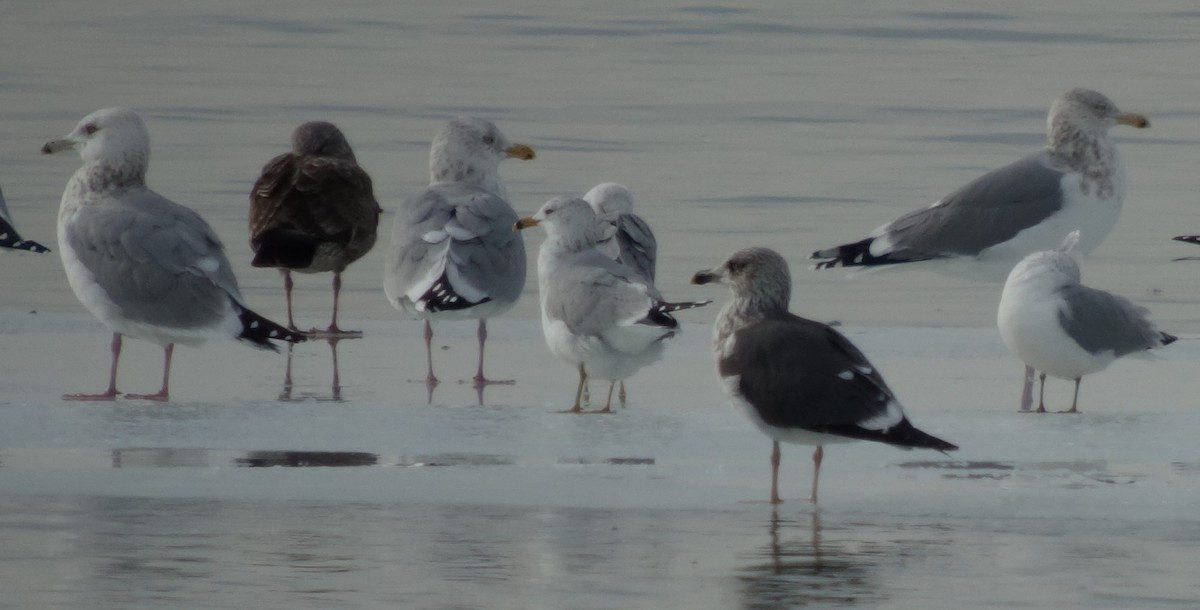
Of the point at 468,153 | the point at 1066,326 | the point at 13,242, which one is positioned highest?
the point at 468,153

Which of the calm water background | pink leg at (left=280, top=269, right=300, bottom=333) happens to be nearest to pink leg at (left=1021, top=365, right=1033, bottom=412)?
the calm water background

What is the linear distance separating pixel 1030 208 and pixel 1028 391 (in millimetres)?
1668

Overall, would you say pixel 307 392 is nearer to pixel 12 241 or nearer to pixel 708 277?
pixel 708 277

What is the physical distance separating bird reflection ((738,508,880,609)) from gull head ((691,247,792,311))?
126cm

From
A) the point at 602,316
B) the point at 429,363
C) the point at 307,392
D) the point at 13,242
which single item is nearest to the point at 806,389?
the point at 602,316

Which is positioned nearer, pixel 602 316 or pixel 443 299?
pixel 602 316

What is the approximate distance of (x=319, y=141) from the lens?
39.0ft

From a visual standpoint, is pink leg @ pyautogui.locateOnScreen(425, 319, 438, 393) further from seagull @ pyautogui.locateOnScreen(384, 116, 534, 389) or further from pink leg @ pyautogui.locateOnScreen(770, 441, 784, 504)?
pink leg @ pyautogui.locateOnScreen(770, 441, 784, 504)

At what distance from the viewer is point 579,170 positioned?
17812 millimetres

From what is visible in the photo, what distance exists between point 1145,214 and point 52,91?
43.1 ft

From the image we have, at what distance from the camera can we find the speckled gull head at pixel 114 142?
8938 mm

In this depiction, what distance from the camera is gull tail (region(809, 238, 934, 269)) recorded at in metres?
10.6

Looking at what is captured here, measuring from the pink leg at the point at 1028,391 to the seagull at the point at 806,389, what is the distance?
190cm

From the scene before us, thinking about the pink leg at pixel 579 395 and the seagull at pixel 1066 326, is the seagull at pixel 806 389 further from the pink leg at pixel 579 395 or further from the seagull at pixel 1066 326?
the seagull at pixel 1066 326
